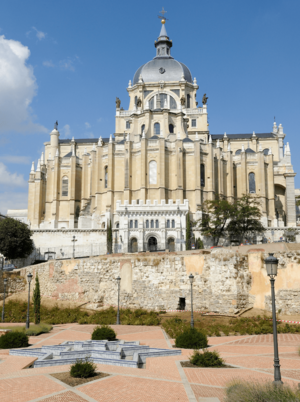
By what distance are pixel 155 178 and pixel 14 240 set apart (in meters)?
22.9

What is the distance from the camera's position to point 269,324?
71.8 ft

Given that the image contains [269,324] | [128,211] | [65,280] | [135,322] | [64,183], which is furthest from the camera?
[64,183]

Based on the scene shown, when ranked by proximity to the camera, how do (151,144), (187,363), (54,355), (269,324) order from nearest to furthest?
1. (187,363)
2. (54,355)
3. (269,324)
4. (151,144)

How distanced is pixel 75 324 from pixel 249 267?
12.0 meters

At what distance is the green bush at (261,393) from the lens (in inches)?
347

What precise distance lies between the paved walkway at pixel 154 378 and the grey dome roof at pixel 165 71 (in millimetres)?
69019

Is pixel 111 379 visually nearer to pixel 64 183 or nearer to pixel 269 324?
pixel 269 324

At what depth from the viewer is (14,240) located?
5134 cm

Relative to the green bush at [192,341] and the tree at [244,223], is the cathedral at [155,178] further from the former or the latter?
the green bush at [192,341]

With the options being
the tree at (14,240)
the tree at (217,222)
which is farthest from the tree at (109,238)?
the tree at (217,222)

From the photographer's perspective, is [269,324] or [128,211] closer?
[269,324]

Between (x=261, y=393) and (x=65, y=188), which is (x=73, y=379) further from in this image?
(x=65, y=188)

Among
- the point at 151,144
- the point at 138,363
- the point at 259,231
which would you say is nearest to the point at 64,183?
the point at 151,144

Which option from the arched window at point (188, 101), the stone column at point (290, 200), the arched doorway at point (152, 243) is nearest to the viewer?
the arched doorway at point (152, 243)
